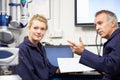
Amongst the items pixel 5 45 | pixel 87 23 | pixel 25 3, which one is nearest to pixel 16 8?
pixel 25 3

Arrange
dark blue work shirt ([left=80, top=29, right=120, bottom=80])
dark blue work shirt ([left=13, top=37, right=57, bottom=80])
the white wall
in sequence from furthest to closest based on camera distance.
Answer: the white wall
dark blue work shirt ([left=13, top=37, right=57, bottom=80])
dark blue work shirt ([left=80, top=29, right=120, bottom=80])

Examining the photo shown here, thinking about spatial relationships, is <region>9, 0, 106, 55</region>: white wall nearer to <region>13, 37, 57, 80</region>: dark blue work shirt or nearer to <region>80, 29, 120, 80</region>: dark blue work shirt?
<region>13, 37, 57, 80</region>: dark blue work shirt

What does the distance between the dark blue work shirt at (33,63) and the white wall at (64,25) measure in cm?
78

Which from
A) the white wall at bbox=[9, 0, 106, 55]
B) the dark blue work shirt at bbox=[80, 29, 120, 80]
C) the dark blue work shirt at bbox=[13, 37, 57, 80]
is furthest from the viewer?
the white wall at bbox=[9, 0, 106, 55]

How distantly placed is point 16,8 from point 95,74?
933 millimetres

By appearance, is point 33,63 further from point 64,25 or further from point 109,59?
point 64,25

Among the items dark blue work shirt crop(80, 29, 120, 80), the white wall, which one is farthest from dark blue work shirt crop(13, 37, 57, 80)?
the white wall

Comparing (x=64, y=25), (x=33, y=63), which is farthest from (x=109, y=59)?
(x=64, y=25)

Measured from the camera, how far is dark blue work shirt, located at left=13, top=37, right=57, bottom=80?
181 centimetres

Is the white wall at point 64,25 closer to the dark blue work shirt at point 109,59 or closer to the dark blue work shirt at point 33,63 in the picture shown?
the dark blue work shirt at point 33,63

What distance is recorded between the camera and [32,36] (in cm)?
200

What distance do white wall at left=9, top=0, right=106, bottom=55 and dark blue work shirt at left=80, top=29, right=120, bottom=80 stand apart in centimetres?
110

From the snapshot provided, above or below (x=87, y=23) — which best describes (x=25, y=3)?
above

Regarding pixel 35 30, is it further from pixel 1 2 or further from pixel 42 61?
pixel 1 2
